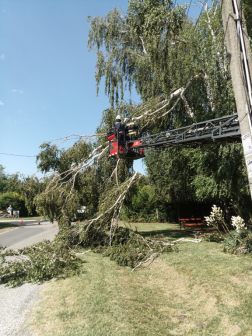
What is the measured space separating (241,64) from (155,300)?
4696 mm

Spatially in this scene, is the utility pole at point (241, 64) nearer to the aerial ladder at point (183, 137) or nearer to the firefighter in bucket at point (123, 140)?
the aerial ladder at point (183, 137)

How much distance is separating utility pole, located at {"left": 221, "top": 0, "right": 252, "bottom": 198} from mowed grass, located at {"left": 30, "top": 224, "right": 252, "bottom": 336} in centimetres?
264

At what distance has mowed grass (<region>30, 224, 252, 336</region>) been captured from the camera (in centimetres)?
395

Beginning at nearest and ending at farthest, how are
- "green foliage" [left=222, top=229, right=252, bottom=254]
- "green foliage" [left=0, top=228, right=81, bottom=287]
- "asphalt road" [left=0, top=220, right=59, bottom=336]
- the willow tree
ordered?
"asphalt road" [left=0, top=220, right=59, bottom=336], "green foliage" [left=0, top=228, right=81, bottom=287], "green foliage" [left=222, top=229, right=252, bottom=254], the willow tree

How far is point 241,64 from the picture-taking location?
3.83 meters

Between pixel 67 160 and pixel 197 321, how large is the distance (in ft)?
28.5

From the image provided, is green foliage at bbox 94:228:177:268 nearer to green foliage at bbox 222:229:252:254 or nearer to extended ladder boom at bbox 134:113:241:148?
green foliage at bbox 222:229:252:254

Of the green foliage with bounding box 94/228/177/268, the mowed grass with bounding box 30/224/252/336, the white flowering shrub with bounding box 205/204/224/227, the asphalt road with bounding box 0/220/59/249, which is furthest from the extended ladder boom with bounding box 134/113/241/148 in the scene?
the asphalt road with bounding box 0/220/59/249

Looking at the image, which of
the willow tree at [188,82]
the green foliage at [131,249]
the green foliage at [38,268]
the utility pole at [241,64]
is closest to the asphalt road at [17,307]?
the green foliage at [38,268]

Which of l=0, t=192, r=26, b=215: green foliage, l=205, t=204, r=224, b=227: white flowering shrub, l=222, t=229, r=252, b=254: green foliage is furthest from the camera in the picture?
l=0, t=192, r=26, b=215: green foliage

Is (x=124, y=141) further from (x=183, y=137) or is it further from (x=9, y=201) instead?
(x=9, y=201)

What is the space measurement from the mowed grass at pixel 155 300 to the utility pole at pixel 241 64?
2644 mm

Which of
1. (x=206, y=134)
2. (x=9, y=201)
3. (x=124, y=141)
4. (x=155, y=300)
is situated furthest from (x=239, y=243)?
(x=9, y=201)

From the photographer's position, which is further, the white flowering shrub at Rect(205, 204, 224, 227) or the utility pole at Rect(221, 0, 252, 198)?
the white flowering shrub at Rect(205, 204, 224, 227)
